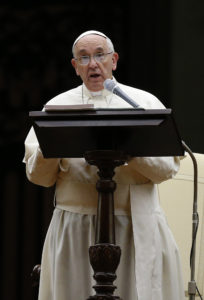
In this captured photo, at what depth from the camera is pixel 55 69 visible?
8.44 metres

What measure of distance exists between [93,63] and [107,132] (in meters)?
0.59

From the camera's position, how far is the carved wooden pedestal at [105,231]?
16.4ft

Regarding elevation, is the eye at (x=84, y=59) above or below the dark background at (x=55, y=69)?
below

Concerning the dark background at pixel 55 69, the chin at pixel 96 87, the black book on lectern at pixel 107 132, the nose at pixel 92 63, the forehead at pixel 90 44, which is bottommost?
the black book on lectern at pixel 107 132

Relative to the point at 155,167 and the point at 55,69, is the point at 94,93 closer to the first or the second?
the point at 155,167

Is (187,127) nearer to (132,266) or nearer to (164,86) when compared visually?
(164,86)

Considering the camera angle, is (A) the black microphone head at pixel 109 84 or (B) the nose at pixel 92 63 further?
(B) the nose at pixel 92 63

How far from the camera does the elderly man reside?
5406mm

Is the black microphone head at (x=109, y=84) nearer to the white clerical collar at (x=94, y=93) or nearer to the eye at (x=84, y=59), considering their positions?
the eye at (x=84, y=59)

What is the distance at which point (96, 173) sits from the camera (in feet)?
17.9

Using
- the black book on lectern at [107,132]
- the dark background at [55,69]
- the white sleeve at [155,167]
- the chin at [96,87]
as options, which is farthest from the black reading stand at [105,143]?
the dark background at [55,69]

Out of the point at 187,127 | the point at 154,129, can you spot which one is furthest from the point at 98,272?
the point at 187,127

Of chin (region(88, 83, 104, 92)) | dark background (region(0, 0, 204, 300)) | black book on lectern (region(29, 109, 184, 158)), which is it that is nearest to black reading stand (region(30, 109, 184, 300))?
black book on lectern (region(29, 109, 184, 158))

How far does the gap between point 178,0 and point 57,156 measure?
11.5 feet
